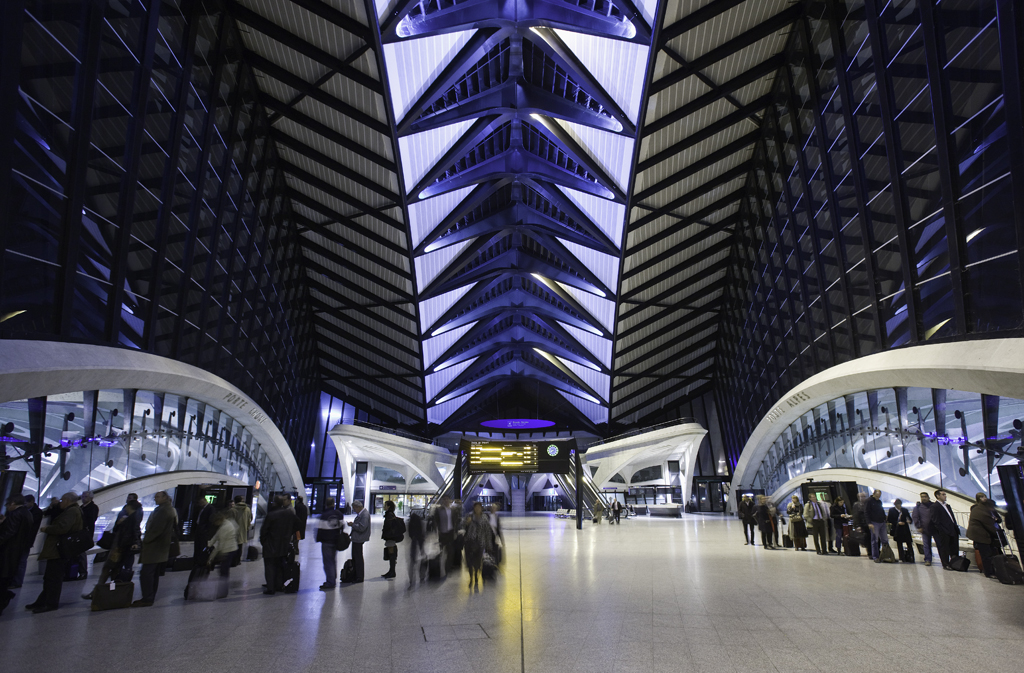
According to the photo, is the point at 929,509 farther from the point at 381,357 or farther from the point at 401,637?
the point at 381,357

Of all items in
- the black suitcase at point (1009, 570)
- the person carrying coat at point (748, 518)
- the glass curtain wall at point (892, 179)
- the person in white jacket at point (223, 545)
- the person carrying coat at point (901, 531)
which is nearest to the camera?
the person in white jacket at point (223, 545)

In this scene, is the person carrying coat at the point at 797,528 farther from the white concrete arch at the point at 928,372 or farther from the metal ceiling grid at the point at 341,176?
the metal ceiling grid at the point at 341,176

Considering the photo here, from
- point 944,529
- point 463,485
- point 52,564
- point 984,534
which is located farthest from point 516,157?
point 52,564

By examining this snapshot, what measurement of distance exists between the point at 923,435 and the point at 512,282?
25805mm

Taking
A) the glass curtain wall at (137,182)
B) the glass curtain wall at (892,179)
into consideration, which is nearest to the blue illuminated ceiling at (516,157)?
the glass curtain wall at (892,179)

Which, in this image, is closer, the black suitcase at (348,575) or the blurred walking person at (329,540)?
the blurred walking person at (329,540)

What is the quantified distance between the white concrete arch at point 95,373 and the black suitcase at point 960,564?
1521 centimetres

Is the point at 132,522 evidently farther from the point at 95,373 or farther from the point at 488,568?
the point at 95,373

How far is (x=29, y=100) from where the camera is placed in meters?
10.3

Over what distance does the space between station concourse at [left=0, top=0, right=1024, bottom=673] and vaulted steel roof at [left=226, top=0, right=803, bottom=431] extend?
17 cm

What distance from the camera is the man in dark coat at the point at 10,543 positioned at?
665cm

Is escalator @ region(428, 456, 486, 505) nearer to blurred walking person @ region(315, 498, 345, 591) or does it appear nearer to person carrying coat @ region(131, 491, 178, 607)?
blurred walking person @ region(315, 498, 345, 591)

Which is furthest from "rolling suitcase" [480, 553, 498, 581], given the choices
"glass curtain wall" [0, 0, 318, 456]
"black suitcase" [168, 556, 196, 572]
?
"glass curtain wall" [0, 0, 318, 456]

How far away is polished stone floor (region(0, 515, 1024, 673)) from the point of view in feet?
14.5
